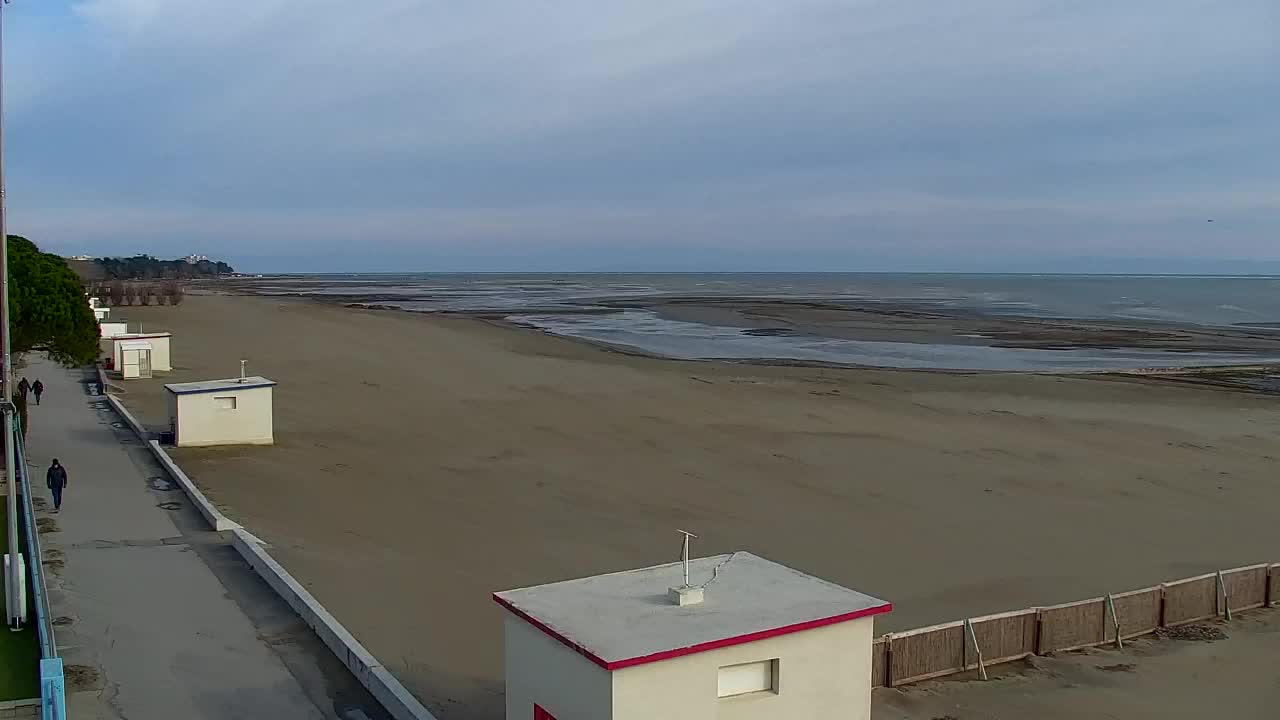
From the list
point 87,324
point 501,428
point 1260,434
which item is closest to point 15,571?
point 87,324

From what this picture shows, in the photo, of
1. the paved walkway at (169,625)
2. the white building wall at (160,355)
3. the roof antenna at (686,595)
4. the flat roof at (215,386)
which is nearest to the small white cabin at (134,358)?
the white building wall at (160,355)

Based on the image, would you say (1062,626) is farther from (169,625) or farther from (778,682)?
(169,625)

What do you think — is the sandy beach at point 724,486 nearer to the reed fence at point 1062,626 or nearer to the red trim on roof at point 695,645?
the reed fence at point 1062,626

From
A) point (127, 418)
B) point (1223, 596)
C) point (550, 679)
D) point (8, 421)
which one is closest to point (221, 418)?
point (127, 418)

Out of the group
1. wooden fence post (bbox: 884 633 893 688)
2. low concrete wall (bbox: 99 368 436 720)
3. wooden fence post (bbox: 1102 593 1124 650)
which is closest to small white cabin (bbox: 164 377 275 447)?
low concrete wall (bbox: 99 368 436 720)

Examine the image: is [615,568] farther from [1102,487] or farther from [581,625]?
[1102,487]
